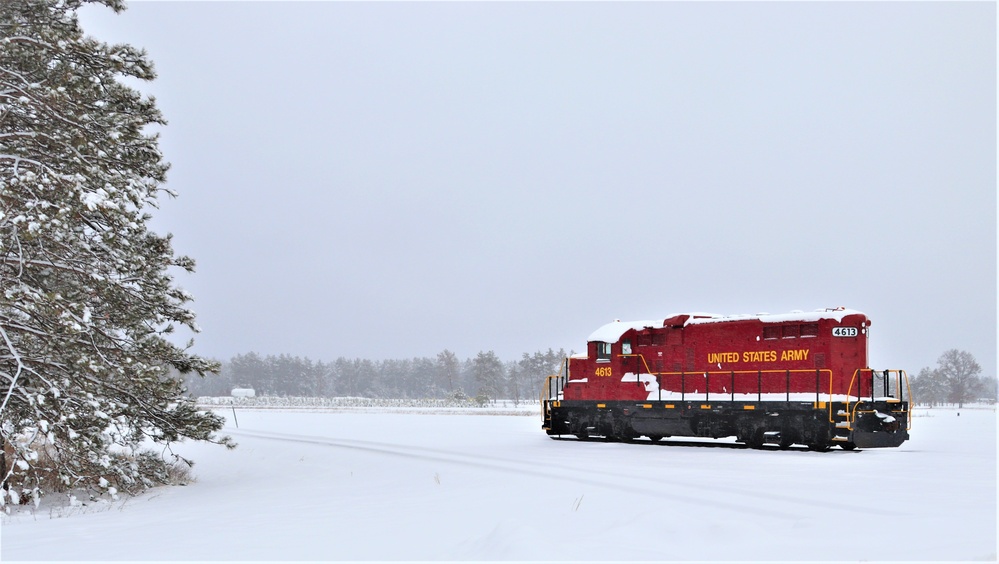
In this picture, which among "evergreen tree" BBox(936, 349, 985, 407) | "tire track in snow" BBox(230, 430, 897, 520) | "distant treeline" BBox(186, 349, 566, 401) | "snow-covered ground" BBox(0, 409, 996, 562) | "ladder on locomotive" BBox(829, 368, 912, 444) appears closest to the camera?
"snow-covered ground" BBox(0, 409, 996, 562)

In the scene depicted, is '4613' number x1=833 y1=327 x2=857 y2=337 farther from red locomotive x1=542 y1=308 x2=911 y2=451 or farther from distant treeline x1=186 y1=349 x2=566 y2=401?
distant treeline x1=186 y1=349 x2=566 y2=401

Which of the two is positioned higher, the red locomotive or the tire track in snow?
the red locomotive

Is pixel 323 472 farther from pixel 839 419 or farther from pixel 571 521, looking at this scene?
pixel 839 419

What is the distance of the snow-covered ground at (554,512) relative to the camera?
8969 mm

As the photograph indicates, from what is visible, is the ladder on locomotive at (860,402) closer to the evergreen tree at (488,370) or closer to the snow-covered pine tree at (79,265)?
the snow-covered pine tree at (79,265)

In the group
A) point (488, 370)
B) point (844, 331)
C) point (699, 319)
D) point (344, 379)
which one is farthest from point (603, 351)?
point (344, 379)

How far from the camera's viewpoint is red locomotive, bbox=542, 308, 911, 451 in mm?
22219

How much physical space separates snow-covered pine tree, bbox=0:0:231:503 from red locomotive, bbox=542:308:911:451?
43.1ft

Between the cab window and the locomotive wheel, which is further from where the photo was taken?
the cab window

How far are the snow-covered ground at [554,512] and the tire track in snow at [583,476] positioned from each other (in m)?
0.05

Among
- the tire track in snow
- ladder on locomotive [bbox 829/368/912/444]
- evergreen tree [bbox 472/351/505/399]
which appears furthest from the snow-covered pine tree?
evergreen tree [bbox 472/351/505/399]

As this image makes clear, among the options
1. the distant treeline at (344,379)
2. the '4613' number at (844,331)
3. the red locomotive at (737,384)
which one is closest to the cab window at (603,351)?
the red locomotive at (737,384)

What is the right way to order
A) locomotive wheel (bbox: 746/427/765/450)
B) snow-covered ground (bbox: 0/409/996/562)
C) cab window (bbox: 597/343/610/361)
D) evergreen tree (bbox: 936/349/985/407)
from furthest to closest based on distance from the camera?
evergreen tree (bbox: 936/349/985/407)
cab window (bbox: 597/343/610/361)
locomotive wheel (bbox: 746/427/765/450)
snow-covered ground (bbox: 0/409/996/562)

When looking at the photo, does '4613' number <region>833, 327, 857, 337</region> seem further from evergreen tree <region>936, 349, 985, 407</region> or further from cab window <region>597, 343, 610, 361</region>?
evergreen tree <region>936, 349, 985, 407</region>
